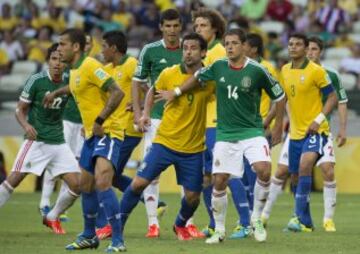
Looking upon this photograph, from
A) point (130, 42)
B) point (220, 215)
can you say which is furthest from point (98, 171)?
point (130, 42)

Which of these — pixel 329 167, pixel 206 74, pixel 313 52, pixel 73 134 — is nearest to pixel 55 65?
pixel 206 74

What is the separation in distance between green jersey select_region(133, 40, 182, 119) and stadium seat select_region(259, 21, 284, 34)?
A: 14669 millimetres

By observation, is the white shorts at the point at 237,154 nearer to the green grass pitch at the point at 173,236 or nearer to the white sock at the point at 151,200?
the green grass pitch at the point at 173,236

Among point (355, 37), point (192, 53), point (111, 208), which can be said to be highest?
point (192, 53)

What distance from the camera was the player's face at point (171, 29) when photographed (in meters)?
15.9

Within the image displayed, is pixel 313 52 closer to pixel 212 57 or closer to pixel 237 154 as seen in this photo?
pixel 212 57

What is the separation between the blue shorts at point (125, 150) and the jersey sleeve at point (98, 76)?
9.12 ft

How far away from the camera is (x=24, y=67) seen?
2962 centimetres

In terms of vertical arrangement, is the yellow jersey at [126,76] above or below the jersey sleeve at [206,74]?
below

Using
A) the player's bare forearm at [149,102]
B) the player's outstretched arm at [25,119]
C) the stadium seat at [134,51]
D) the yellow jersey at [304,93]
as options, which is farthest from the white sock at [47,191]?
the stadium seat at [134,51]

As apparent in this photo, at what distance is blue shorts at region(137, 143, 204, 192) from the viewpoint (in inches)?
582

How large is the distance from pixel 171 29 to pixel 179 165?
77.0 inches

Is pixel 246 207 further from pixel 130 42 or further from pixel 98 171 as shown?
pixel 130 42

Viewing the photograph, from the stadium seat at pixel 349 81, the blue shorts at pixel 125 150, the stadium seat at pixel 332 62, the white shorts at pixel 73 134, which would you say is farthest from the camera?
the stadium seat at pixel 332 62
